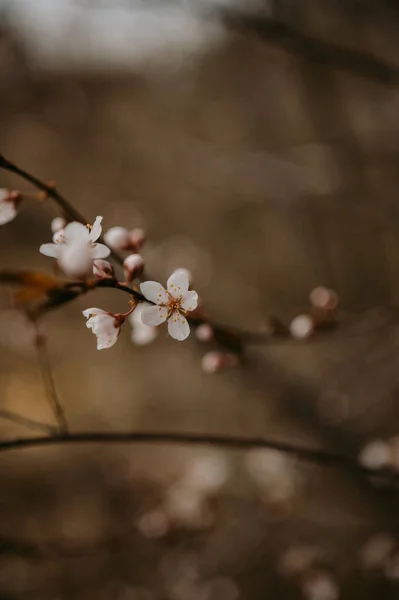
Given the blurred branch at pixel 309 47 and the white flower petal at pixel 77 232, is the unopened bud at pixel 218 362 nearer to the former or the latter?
the white flower petal at pixel 77 232

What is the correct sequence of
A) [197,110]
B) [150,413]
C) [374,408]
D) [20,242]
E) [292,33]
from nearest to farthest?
[292,33]
[374,408]
[150,413]
[20,242]
[197,110]

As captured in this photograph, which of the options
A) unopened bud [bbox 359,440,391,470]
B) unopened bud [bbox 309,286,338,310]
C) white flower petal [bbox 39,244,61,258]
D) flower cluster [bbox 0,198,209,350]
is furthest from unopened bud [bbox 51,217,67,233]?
unopened bud [bbox 359,440,391,470]


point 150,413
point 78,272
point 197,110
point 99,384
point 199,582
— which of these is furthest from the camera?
point 197,110

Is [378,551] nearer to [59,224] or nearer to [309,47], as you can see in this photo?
[59,224]

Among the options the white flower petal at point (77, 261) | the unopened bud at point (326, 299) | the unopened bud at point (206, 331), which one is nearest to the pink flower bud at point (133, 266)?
the white flower petal at point (77, 261)

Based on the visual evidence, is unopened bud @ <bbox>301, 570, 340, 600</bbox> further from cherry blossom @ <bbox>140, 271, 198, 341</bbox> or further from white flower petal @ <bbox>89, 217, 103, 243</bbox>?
white flower petal @ <bbox>89, 217, 103, 243</bbox>

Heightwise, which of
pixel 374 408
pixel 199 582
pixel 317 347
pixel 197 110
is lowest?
pixel 199 582

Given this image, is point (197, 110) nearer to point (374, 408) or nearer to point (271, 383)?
point (271, 383)

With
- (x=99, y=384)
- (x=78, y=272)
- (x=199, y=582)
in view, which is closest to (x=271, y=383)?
(x=199, y=582)
